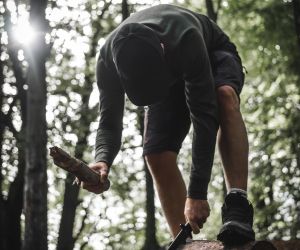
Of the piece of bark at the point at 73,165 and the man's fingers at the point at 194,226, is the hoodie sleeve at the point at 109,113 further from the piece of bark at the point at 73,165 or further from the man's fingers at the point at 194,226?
the man's fingers at the point at 194,226

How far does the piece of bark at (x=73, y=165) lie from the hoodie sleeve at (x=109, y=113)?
400 millimetres

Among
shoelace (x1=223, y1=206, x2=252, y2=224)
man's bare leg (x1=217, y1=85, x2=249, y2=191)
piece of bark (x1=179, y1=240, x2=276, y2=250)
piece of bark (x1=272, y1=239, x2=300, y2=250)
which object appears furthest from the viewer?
piece of bark (x1=272, y1=239, x2=300, y2=250)

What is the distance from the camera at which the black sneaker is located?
2.16 m

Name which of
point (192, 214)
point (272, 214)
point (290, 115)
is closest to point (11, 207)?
point (272, 214)

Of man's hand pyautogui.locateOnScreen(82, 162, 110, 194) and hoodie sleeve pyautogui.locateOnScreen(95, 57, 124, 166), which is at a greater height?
hoodie sleeve pyautogui.locateOnScreen(95, 57, 124, 166)

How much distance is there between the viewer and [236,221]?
223 cm

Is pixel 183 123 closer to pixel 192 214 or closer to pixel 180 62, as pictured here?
pixel 180 62

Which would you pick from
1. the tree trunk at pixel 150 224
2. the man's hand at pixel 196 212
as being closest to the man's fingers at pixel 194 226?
the man's hand at pixel 196 212

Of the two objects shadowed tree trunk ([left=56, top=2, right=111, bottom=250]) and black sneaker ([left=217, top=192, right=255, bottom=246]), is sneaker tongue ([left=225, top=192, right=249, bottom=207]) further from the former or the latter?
shadowed tree trunk ([left=56, top=2, right=111, bottom=250])

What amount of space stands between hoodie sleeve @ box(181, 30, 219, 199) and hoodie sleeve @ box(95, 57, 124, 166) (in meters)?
0.67

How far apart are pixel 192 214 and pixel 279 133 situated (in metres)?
6.42

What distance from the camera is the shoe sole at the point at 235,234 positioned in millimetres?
2158

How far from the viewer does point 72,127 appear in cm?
888

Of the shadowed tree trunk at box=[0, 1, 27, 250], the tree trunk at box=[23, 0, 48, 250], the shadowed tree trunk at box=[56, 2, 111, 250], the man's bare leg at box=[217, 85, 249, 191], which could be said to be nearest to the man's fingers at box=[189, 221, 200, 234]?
the man's bare leg at box=[217, 85, 249, 191]
